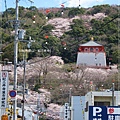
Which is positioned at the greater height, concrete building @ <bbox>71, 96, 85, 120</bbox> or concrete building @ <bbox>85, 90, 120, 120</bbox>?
concrete building @ <bbox>85, 90, 120, 120</bbox>

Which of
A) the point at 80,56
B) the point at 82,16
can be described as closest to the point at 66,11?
the point at 82,16

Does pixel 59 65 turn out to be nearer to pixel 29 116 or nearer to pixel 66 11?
pixel 29 116

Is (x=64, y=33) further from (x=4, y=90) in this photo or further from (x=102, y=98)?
(x=4, y=90)

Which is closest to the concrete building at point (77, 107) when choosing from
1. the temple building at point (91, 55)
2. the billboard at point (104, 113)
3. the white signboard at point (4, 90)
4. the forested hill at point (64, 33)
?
the forested hill at point (64, 33)

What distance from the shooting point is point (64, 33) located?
298 feet

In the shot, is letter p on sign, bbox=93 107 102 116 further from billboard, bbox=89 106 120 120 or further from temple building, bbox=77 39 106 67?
temple building, bbox=77 39 106 67

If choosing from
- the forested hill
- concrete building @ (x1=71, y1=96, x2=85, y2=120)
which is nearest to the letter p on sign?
the forested hill

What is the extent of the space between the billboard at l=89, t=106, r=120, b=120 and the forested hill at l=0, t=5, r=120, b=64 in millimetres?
20280

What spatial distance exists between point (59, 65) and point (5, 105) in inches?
Result: 1767

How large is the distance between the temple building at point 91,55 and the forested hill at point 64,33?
975 mm

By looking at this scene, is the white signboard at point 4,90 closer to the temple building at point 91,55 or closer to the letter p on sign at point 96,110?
the letter p on sign at point 96,110

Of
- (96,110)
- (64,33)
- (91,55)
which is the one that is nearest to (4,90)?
(96,110)

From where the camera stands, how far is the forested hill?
5125 centimetres

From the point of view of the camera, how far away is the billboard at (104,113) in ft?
46.6
